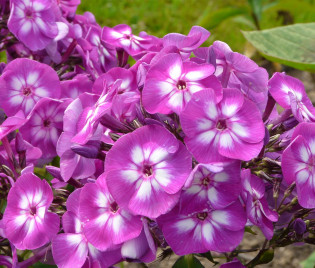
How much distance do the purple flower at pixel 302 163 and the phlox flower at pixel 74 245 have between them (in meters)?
0.29

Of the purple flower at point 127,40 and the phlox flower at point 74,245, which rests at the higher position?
the purple flower at point 127,40

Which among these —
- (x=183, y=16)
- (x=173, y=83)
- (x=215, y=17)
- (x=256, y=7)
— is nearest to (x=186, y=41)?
(x=173, y=83)

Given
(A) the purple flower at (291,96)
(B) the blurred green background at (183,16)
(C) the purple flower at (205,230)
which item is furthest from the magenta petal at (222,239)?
(B) the blurred green background at (183,16)

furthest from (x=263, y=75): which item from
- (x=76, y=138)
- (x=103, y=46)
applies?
(x=103, y=46)

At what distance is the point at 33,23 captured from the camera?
4.01ft

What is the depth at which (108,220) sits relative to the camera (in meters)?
0.88

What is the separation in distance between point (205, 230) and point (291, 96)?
0.25 metres

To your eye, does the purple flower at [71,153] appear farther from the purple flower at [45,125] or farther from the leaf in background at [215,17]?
the leaf in background at [215,17]

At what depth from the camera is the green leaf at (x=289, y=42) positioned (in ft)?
4.56

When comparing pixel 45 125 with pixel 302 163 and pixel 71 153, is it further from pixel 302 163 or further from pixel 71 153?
pixel 302 163

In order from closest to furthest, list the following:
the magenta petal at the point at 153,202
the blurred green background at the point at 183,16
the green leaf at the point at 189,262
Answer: the magenta petal at the point at 153,202 < the green leaf at the point at 189,262 < the blurred green background at the point at 183,16

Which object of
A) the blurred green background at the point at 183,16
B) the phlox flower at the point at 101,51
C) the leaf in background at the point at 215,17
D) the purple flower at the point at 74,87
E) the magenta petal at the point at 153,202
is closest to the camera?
the magenta petal at the point at 153,202

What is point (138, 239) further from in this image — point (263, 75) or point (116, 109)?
point (263, 75)

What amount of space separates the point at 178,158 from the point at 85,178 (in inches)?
9.4
